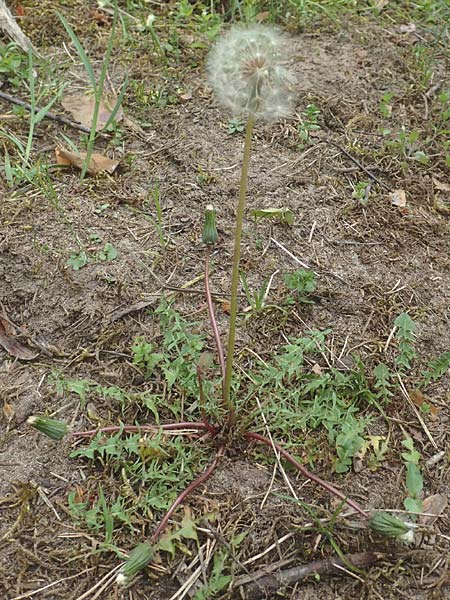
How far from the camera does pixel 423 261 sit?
267 centimetres

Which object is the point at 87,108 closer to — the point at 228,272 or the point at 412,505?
the point at 228,272

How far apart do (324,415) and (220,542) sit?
19.0 inches

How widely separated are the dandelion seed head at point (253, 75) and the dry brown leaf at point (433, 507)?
1.15m

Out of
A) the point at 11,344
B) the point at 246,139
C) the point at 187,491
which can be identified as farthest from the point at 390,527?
the point at 11,344

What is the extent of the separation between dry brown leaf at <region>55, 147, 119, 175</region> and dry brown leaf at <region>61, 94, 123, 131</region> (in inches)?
8.7

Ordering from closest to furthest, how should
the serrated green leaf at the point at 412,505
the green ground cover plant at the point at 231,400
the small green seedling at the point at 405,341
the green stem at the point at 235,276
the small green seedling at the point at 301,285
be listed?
the green stem at the point at 235,276, the green ground cover plant at the point at 231,400, the serrated green leaf at the point at 412,505, the small green seedling at the point at 405,341, the small green seedling at the point at 301,285

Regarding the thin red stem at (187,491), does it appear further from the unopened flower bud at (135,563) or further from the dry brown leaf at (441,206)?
the dry brown leaf at (441,206)

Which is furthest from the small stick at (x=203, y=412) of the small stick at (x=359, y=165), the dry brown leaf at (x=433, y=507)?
the small stick at (x=359, y=165)

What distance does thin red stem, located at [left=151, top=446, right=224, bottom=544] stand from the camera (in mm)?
1843

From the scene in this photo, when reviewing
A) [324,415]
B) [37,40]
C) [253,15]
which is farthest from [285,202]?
[37,40]

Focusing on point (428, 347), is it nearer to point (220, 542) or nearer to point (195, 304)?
point (195, 304)

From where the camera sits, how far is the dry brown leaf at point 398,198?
2.86 metres

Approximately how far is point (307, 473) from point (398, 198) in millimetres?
1363

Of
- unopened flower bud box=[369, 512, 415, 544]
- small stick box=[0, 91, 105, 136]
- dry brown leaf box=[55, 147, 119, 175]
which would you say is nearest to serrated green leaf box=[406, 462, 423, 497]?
unopened flower bud box=[369, 512, 415, 544]
